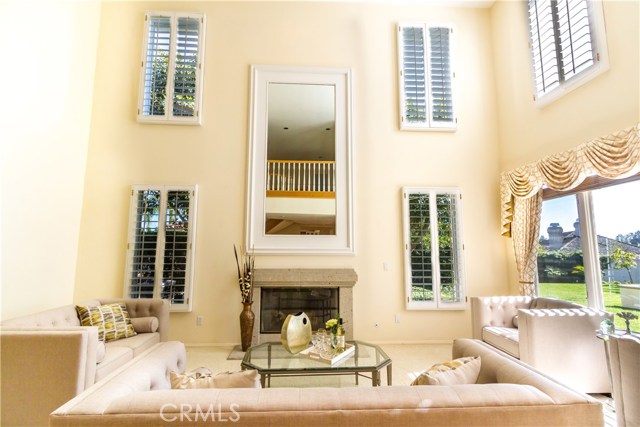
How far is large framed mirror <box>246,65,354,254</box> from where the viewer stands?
5.08 metres

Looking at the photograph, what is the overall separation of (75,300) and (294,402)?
→ 16.3 ft

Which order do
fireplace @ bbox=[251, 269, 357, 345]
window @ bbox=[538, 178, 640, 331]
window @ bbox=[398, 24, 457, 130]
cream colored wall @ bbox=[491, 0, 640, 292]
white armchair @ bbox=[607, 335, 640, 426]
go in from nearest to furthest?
white armchair @ bbox=[607, 335, 640, 426]
cream colored wall @ bbox=[491, 0, 640, 292]
window @ bbox=[538, 178, 640, 331]
fireplace @ bbox=[251, 269, 357, 345]
window @ bbox=[398, 24, 457, 130]

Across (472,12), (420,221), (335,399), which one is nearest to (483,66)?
(472,12)

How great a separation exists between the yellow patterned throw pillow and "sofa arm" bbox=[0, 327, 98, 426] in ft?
2.86

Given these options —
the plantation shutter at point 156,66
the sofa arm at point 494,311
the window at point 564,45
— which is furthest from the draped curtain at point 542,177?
the plantation shutter at point 156,66

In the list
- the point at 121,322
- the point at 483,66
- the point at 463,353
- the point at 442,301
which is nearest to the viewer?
the point at 463,353

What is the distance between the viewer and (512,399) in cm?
125

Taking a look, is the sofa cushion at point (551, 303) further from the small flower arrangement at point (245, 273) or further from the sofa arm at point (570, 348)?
the small flower arrangement at point (245, 273)

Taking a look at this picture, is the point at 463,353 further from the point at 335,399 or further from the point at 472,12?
the point at 472,12

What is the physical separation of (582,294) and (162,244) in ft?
18.3

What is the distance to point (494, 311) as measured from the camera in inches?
163

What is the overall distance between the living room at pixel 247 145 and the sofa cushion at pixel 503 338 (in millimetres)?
1160

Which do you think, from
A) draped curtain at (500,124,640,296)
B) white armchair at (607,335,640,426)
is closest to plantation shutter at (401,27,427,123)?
draped curtain at (500,124,640,296)

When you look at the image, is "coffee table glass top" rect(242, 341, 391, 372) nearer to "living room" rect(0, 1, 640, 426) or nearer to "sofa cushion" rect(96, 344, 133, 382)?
"sofa cushion" rect(96, 344, 133, 382)
